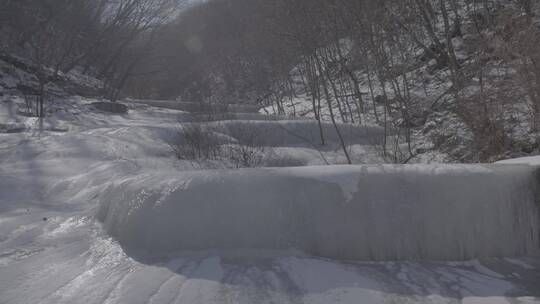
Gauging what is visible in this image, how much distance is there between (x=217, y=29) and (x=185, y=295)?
32.2m

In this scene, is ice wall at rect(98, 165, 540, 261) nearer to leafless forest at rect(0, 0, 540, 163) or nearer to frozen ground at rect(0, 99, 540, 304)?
frozen ground at rect(0, 99, 540, 304)

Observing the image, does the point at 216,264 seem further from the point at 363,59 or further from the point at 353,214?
the point at 363,59

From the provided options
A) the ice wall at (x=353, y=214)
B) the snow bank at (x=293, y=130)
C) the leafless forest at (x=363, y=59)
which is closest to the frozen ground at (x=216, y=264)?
the ice wall at (x=353, y=214)

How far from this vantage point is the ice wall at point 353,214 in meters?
2.73

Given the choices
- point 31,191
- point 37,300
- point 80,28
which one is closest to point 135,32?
point 80,28

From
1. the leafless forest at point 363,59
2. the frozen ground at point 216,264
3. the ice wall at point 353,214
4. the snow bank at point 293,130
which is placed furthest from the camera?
the snow bank at point 293,130

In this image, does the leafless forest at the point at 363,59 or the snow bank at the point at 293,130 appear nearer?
the leafless forest at the point at 363,59

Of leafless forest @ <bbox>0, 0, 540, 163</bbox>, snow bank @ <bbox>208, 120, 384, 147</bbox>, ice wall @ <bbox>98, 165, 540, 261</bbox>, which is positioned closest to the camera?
ice wall @ <bbox>98, 165, 540, 261</bbox>

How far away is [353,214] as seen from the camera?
9.16 ft

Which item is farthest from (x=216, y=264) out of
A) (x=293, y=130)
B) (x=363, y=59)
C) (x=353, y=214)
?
(x=363, y=59)

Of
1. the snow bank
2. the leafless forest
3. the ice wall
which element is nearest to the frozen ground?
the ice wall

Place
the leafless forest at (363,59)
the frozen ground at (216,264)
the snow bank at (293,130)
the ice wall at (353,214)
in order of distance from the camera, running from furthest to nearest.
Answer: the snow bank at (293,130)
the leafless forest at (363,59)
the ice wall at (353,214)
the frozen ground at (216,264)

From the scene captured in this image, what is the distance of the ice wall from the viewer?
2.73m

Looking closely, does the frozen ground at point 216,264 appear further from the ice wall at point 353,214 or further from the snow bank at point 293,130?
the snow bank at point 293,130
